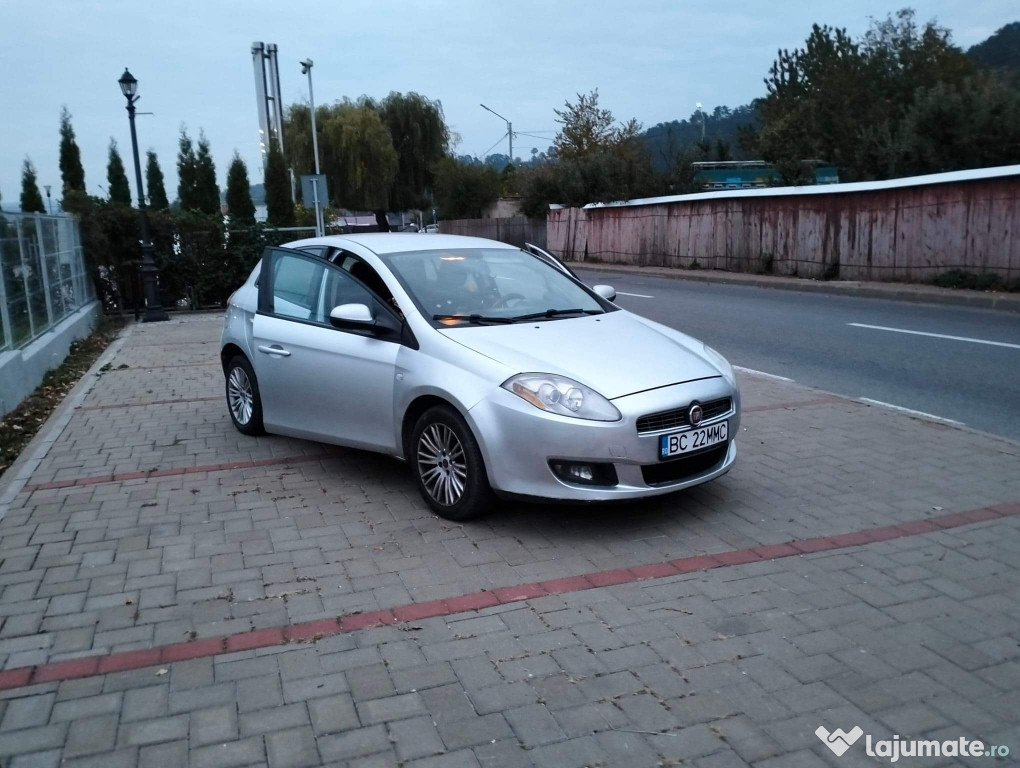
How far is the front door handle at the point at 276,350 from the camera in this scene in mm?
6602

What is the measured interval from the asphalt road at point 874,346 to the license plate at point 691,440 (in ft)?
10.6

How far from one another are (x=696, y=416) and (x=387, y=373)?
1.89 metres

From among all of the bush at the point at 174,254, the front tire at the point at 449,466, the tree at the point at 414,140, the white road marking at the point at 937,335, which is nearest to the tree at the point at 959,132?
the white road marking at the point at 937,335

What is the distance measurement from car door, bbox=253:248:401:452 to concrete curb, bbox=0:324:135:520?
5.60ft

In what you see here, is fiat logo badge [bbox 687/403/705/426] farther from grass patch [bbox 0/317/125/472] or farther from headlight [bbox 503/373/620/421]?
grass patch [bbox 0/317/125/472]

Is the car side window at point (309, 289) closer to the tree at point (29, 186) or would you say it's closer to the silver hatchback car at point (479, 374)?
the silver hatchback car at point (479, 374)

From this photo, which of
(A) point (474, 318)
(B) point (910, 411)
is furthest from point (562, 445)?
(B) point (910, 411)

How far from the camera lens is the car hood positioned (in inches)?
203

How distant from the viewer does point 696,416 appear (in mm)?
5191

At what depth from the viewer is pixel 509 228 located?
45.8 m

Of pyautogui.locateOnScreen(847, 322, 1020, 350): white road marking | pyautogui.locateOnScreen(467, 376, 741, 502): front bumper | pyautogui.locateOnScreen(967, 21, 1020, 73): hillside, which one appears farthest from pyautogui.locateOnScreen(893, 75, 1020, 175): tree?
pyautogui.locateOnScreen(967, 21, 1020, 73): hillside

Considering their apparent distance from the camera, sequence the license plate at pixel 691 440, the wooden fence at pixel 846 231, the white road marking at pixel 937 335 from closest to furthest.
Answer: the license plate at pixel 691 440 → the white road marking at pixel 937 335 → the wooden fence at pixel 846 231

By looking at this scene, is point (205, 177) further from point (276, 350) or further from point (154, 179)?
point (276, 350)

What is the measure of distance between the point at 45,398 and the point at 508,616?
24.1 ft
